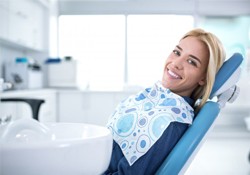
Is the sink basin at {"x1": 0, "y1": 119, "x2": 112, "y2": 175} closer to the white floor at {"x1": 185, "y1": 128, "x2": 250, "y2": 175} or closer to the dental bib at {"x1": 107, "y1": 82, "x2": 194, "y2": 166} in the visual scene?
the dental bib at {"x1": 107, "y1": 82, "x2": 194, "y2": 166}

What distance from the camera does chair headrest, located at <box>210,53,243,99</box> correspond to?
3.31 feet

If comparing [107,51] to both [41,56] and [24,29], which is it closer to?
[41,56]

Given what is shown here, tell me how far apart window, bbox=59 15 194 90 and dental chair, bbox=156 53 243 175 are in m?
3.19

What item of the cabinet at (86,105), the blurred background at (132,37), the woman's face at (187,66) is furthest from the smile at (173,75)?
the blurred background at (132,37)

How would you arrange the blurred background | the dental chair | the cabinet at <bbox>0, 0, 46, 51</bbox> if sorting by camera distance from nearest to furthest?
1. the dental chair
2. the cabinet at <bbox>0, 0, 46, 51</bbox>
3. the blurred background

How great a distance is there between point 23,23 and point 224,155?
2.68 meters

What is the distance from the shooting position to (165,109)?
99 cm

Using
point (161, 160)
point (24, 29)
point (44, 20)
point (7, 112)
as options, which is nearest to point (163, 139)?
point (161, 160)

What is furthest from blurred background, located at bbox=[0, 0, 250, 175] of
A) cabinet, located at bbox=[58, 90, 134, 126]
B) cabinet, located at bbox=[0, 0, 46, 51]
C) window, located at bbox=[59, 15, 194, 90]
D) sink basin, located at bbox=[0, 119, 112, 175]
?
sink basin, located at bbox=[0, 119, 112, 175]

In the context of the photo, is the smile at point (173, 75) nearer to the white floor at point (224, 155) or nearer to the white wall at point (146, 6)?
the white floor at point (224, 155)

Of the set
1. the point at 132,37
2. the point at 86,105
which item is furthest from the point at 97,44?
the point at 86,105

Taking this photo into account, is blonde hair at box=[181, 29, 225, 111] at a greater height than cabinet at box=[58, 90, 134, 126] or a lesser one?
greater

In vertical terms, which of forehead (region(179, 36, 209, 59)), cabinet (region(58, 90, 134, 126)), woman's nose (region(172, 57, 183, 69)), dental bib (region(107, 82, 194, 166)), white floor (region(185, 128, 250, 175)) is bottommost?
white floor (region(185, 128, 250, 175))

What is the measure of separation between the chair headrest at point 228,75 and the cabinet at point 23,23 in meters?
1.98
